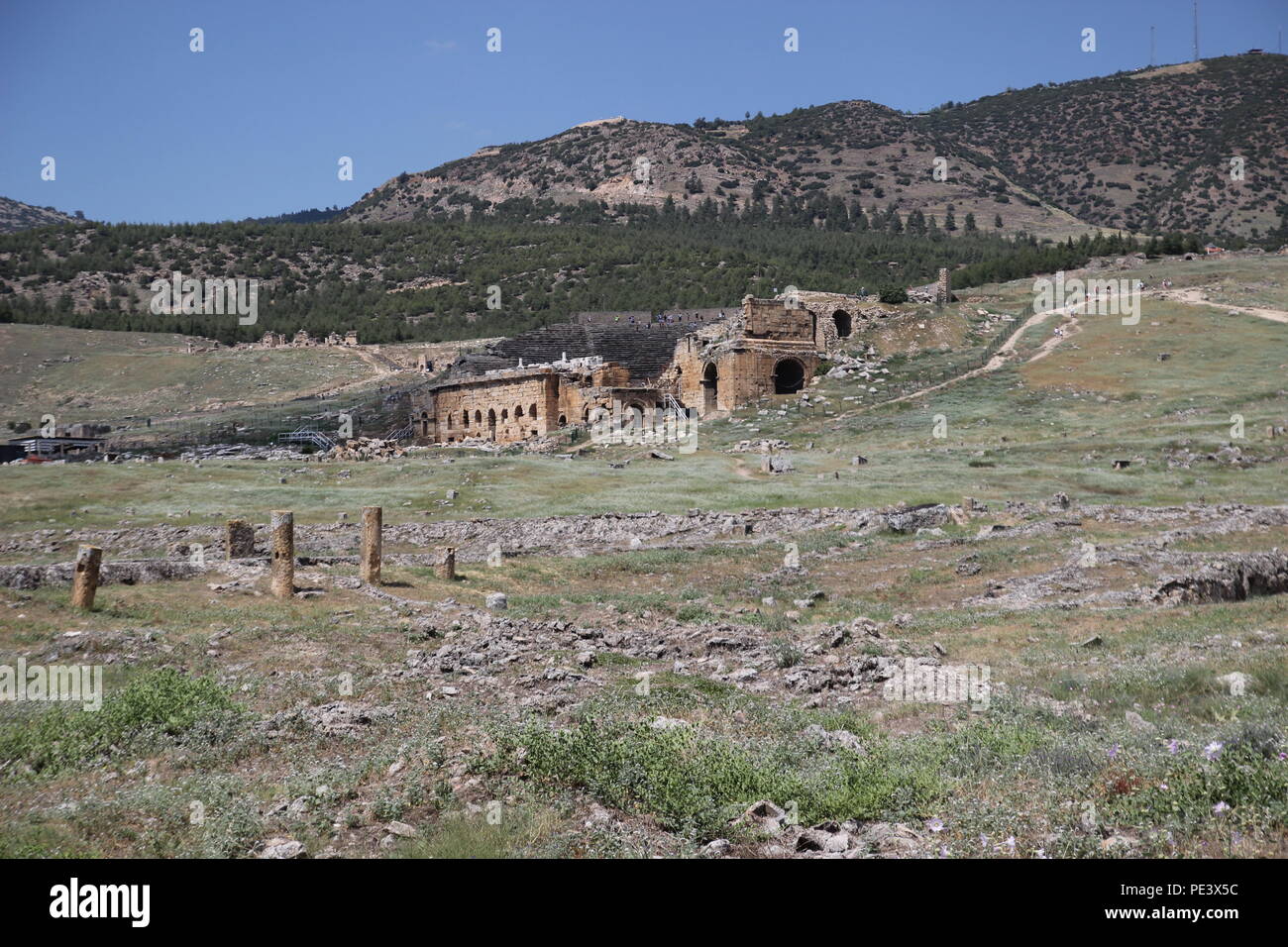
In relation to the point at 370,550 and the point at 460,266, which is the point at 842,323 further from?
the point at 460,266

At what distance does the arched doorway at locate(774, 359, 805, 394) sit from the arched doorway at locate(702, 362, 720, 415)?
10.9 ft

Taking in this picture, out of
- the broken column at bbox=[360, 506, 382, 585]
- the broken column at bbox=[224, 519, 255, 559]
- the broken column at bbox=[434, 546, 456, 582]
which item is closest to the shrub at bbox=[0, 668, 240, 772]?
the broken column at bbox=[360, 506, 382, 585]

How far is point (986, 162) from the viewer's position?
6486 inches

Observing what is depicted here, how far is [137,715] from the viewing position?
30.0ft

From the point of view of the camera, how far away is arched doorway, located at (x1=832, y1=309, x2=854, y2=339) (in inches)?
2118

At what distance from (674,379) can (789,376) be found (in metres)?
7.02

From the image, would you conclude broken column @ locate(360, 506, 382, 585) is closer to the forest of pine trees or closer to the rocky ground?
the rocky ground

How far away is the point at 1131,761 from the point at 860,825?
79.1 inches

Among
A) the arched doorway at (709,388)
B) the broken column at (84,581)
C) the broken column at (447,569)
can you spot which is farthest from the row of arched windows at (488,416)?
the broken column at (84,581)

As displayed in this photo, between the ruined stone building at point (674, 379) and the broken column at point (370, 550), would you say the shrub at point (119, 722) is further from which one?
the ruined stone building at point (674, 379)

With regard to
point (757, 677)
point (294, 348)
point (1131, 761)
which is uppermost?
point (294, 348)

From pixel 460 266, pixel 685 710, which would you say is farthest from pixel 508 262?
pixel 685 710
